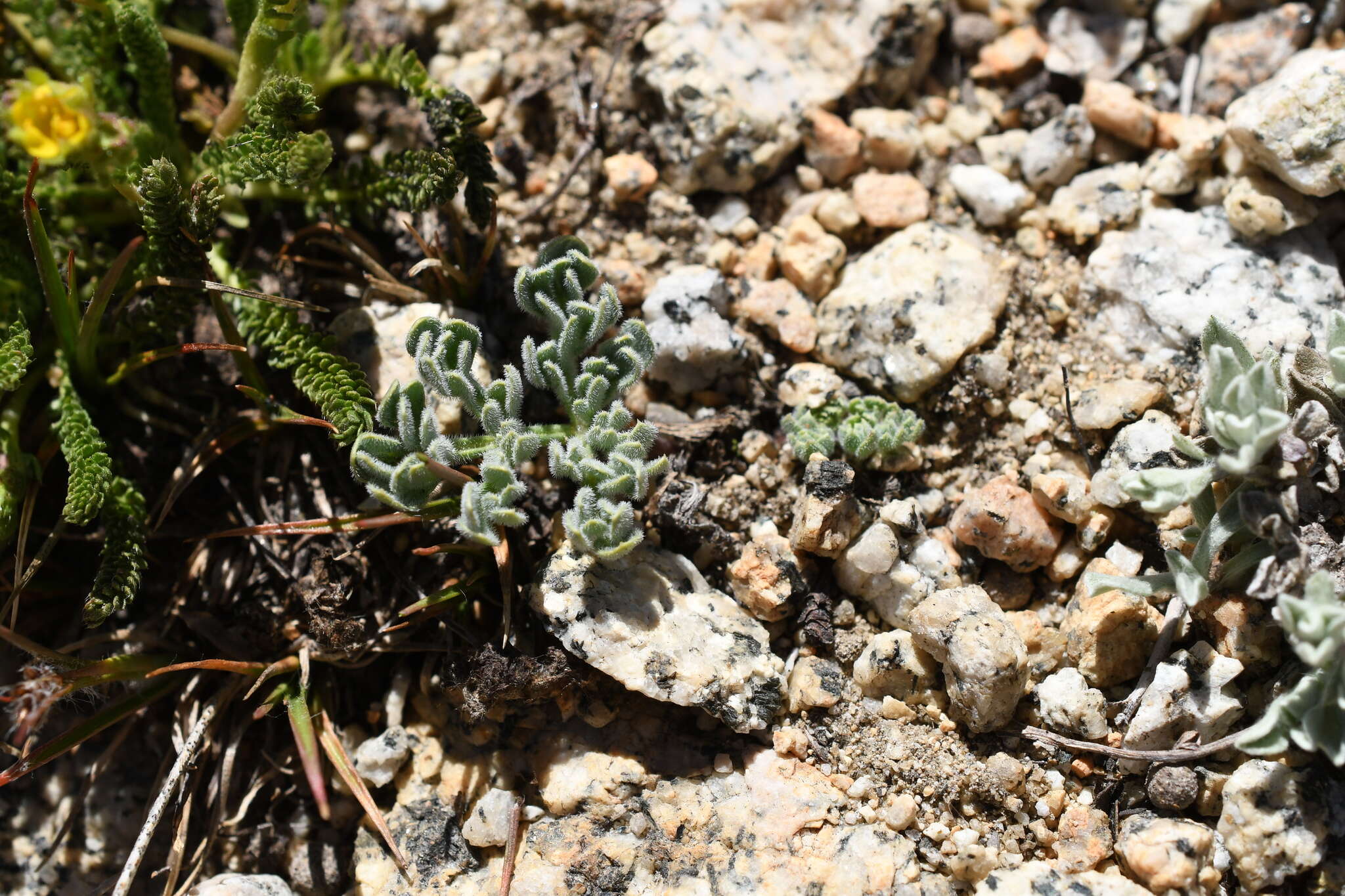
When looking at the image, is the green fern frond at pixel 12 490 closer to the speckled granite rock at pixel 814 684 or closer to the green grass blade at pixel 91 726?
the green grass blade at pixel 91 726

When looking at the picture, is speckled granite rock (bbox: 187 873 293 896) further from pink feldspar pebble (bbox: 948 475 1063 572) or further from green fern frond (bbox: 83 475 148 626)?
pink feldspar pebble (bbox: 948 475 1063 572)

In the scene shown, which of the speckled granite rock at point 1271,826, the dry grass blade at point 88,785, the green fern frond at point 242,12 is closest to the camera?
the speckled granite rock at point 1271,826

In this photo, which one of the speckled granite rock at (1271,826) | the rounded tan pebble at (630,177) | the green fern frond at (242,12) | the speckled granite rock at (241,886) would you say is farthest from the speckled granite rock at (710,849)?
the green fern frond at (242,12)

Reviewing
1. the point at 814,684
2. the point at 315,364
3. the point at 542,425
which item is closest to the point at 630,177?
the point at 542,425

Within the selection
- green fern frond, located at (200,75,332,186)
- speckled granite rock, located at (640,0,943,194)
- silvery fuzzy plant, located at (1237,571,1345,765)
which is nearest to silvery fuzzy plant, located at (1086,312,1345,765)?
silvery fuzzy plant, located at (1237,571,1345,765)

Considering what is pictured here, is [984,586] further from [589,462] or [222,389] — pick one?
[222,389]

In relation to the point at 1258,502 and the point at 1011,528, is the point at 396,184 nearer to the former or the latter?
the point at 1011,528

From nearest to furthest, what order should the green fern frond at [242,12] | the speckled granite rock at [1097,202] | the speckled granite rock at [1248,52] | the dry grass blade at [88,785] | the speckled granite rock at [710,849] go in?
the speckled granite rock at [710,849] < the dry grass blade at [88,785] < the green fern frond at [242,12] < the speckled granite rock at [1097,202] < the speckled granite rock at [1248,52]
